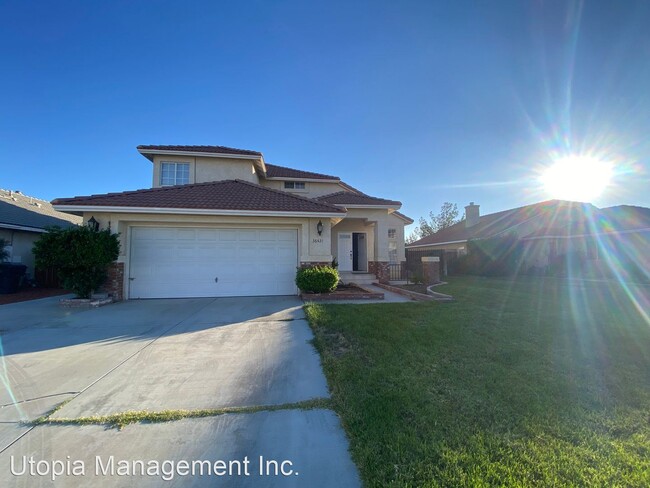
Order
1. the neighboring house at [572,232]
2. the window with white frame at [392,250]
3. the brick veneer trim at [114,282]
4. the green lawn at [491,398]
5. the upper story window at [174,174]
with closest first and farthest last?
1. the green lawn at [491,398]
2. the brick veneer trim at [114,282]
3. the upper story window at [174,174]
4. the window with white frame at [392,250]
5. the neighboring house at [572,232]

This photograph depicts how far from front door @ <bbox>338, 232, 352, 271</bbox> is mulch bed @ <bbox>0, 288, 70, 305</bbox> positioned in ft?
41.0

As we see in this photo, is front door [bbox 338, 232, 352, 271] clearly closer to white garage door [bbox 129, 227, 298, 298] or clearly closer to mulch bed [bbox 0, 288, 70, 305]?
white garage door [bbox 129, 227, 298, 298]

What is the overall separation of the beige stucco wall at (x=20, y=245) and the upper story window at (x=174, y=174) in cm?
674

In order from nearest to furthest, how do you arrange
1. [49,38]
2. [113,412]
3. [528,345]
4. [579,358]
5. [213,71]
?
[113,412], [579,358], [528,345], [49,38], [213,71]

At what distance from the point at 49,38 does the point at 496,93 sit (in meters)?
13.8

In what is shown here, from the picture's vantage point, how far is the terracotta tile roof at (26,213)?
13793mm

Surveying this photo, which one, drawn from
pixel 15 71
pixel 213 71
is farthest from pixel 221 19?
pixel 15 71

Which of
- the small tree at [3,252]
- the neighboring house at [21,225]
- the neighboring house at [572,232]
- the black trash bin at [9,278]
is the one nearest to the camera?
the black trash bin at [9,278]

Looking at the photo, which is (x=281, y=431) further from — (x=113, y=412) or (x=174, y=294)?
(x=174, y=294)

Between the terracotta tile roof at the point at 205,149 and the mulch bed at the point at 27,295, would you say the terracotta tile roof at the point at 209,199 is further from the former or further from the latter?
the mulch bed at the point at 27,295

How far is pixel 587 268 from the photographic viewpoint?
62.7 ft

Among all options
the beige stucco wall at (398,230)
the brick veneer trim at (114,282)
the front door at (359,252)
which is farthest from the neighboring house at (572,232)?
the brick veneer trim at (114,282)

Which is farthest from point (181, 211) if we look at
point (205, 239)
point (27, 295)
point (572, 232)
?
point (572, 232)

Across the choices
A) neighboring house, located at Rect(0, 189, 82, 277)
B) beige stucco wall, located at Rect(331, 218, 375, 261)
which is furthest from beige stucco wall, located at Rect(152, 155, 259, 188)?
neighboring house, located at Rect(0, 189, 82, 277)
